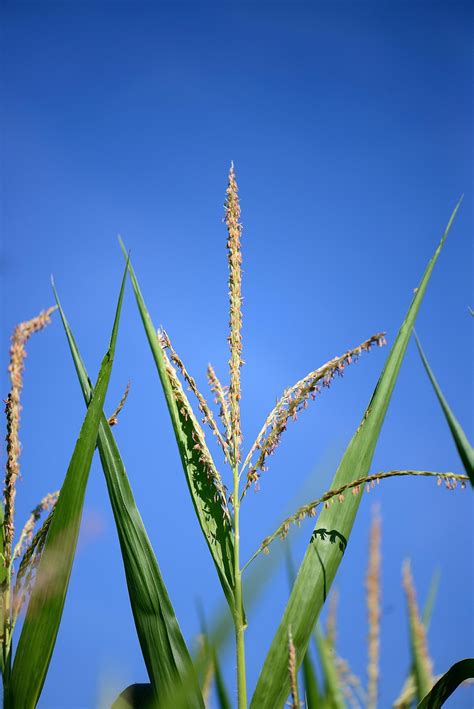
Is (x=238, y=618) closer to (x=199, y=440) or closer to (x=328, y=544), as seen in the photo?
(x=328, y=544)

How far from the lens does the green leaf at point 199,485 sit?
1.97 metres

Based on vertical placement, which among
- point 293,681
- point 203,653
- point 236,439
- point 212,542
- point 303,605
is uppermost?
point 236,439

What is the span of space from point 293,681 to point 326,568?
1.02 meters

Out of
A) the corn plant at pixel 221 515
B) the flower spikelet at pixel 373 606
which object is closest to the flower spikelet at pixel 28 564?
the corn plant at pixel 221 515

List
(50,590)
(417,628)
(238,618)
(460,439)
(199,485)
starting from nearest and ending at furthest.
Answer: (417,628) → (460,439) → (50,590) → (238,618) → (199,485)

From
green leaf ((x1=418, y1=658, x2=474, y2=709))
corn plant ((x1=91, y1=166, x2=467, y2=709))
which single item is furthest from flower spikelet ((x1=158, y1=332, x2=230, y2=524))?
green leaf ((x1=418, y1=658, x2=474, y2=709))

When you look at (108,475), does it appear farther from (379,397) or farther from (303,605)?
(379,397)

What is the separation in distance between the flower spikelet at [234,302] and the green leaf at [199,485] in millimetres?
104

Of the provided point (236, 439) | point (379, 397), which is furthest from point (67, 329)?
point (379, 397)

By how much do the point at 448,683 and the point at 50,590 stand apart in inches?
38.8

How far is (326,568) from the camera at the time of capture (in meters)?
1.94

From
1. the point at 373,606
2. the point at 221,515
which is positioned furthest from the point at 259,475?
the point at 373,606

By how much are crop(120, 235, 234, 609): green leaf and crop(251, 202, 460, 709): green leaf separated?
18 cm

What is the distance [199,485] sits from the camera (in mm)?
2043
